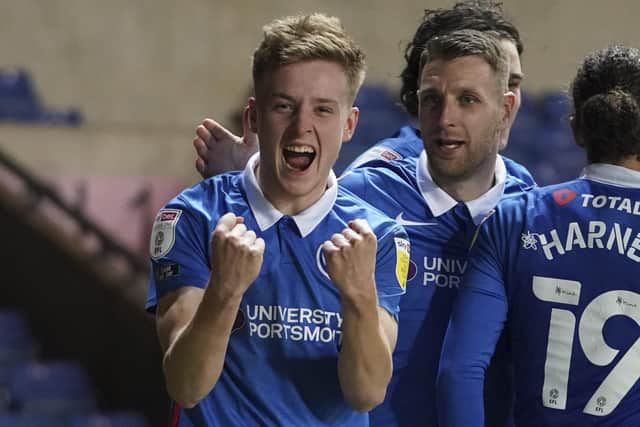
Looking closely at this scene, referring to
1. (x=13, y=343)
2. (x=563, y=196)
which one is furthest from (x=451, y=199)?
(x=13, y=343)

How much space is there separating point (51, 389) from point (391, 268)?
15.6ft

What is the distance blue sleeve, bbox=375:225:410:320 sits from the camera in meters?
2.39

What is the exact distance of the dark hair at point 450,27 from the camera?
2979 mm

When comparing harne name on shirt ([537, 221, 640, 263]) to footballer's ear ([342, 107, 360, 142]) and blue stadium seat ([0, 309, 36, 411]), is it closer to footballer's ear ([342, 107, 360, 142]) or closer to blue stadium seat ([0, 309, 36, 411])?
footballer's ear ([342, 107, 360, 142])

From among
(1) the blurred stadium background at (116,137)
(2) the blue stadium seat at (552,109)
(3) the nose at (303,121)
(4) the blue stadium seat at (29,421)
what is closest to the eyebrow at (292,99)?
(3) the nose at (303,121)

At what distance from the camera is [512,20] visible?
3.17 metres

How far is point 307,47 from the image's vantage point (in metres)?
2.35

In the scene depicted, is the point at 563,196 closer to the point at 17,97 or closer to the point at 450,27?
the point at 450,27

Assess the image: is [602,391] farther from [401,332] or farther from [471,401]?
[401,332]

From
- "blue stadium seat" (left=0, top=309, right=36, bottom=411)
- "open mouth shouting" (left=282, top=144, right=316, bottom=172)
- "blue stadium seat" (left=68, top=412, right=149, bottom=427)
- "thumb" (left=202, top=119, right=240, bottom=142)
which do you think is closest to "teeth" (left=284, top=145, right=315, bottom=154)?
"open mouth shouting" (left=282, top=144, right=316, bottom=172)

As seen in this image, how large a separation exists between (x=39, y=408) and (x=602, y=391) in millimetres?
4908

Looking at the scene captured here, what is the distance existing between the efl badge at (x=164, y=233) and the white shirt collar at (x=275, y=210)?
0.57ft

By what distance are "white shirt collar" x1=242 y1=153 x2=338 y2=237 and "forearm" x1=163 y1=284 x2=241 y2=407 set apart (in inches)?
13.2

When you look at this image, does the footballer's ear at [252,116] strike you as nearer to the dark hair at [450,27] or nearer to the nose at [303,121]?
the nose at [303,121]
